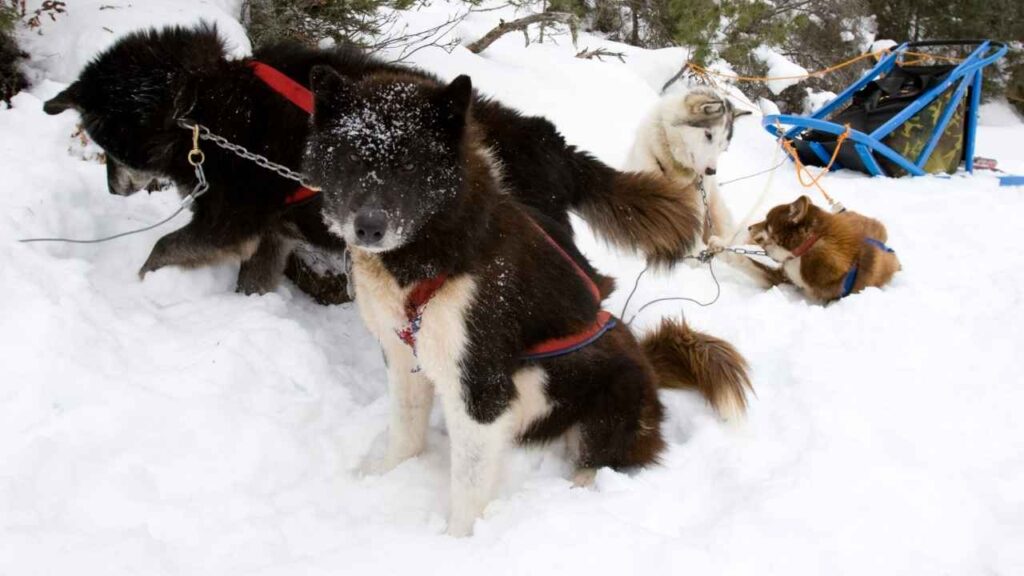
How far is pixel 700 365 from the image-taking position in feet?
9.92

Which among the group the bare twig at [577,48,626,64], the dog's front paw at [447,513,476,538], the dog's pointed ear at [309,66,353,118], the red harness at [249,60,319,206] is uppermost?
the dog's pointed ear at [309,66,353,118]

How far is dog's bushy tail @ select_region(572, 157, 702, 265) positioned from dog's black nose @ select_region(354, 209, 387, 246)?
185 cm

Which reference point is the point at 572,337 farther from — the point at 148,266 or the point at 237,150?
the point at 148,266

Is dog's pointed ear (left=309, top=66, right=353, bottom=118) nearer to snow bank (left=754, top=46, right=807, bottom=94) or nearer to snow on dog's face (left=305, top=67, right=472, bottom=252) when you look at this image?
snow on dog's face (left=305, top=67, right=472, bottom=252)

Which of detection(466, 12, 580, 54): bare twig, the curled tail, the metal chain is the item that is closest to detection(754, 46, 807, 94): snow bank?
detection(466, 12, 580, 54): bare twig

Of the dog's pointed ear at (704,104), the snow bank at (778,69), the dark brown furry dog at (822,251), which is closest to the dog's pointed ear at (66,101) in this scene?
the dog's pointed ear at (704,104)

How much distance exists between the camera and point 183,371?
281 cm

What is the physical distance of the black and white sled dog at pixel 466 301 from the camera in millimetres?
2092

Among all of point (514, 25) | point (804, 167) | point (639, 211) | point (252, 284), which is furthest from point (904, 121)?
point (252, 284)

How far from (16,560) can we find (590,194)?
294 cm

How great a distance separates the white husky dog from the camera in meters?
5.42

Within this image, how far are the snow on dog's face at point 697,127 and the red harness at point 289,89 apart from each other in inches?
135

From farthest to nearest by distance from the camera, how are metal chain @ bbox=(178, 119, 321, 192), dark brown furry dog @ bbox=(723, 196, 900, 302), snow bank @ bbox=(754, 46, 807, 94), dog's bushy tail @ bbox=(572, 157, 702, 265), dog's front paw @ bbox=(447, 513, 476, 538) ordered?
snow bank @ bbox=(754, 46, 807, 94)
dark brown furry dog @ bbox=(723, 196, 900, 302)
dog's bushy tail @ bbox=(572, 157, 702, 265)
metal chain @ bbox=(178, 119, 321, 192)
dog's front paw @ bbox=(447, 513, 476, 538)

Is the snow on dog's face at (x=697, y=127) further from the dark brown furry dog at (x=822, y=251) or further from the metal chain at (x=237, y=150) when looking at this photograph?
the metal chain at (x=237, y=150)
